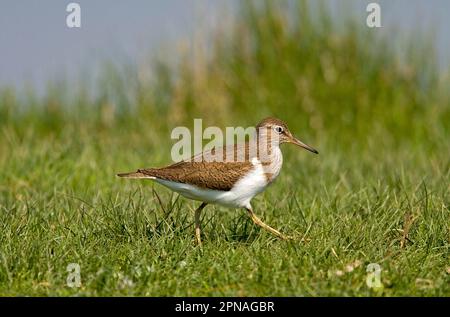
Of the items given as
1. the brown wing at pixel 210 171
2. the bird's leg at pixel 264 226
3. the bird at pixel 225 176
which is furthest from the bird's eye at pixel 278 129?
the bird's leg at pixel 264 226

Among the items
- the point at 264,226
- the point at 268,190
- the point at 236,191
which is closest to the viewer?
the point at 236,191

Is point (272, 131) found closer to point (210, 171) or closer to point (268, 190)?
point (210, 171)

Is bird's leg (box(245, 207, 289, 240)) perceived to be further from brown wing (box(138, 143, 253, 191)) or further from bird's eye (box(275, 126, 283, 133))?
bird's eye (box(275, 126, 283, 133))

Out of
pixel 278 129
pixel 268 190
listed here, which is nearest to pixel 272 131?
pixel 278 129

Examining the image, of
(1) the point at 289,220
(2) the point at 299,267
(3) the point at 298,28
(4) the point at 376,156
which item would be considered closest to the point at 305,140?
(4) the point at 376,156

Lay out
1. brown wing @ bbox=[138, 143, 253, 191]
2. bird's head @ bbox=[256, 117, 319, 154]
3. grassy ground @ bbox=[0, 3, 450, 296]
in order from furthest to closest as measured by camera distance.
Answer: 1. bird's head @ bbox=[256, 117, 319, 154]
2. brown wing @ bbox=[138, 143, 253, 191]
3. grassy ground @ bbox=[0, 3, 450, 296]

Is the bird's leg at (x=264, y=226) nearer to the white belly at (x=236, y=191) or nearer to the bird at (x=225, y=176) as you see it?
the bird at (x=225, y=176)

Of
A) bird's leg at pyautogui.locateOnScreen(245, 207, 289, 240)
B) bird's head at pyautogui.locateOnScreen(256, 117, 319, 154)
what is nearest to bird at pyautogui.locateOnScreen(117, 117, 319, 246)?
bird's leg at pyautogui.locateOnScreen(245, 207, 289, 240)
